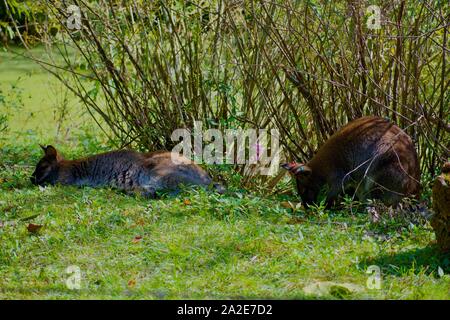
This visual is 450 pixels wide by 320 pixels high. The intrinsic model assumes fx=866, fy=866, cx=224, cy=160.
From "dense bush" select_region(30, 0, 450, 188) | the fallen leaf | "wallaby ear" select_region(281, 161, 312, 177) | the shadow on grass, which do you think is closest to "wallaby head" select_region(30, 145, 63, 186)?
"dense bush" select_region(30, 0, 450, 188)

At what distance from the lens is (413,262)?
5.73 m

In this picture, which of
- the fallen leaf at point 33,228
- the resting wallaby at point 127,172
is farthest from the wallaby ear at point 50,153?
the fallen leaf at point 33,228

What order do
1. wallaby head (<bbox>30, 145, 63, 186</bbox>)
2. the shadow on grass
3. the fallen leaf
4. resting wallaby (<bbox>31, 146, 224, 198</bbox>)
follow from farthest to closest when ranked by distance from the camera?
wallaby head (<bbox>30, 145, 63, 186</bbox>) < resting wallaby (<bbox>31, 146, 224, 198</bbox>) < the fallen leaf < the shadow on grass

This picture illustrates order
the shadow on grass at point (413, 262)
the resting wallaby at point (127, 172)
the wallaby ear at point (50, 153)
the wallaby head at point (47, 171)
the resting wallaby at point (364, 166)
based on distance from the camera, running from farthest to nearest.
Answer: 1. the wallaby ear at point (50, 153)
2. the wallaby head at point (47, 171)
3. the resting wallaby at point (127, 172)
4. the resting wallaby at point (364, 166)
5. the shadow on grass at point (413, 262)

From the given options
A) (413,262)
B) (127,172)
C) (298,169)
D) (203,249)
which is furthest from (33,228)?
(413,262)

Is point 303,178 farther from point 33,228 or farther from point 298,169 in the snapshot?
point 33,228

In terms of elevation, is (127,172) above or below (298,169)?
below

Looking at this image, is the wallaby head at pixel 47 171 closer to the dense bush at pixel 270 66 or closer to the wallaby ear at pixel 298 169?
the dense bush at pixel 270 66

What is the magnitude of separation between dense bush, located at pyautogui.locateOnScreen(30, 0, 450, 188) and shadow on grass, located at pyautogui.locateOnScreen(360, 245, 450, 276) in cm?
169

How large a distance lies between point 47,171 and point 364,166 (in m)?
→ 3.33

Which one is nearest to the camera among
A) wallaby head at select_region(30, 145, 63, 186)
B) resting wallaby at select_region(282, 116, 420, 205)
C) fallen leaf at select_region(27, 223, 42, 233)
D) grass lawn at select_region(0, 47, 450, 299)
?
grass lawn at select_region(0, 47, 450, 299)

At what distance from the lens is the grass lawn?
5395mm

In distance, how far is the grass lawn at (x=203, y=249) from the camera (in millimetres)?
5395

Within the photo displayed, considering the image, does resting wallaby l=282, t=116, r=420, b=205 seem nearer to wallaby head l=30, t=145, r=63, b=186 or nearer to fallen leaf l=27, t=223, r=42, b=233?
fallen leaf l=27, t=223, r=42, b=233
